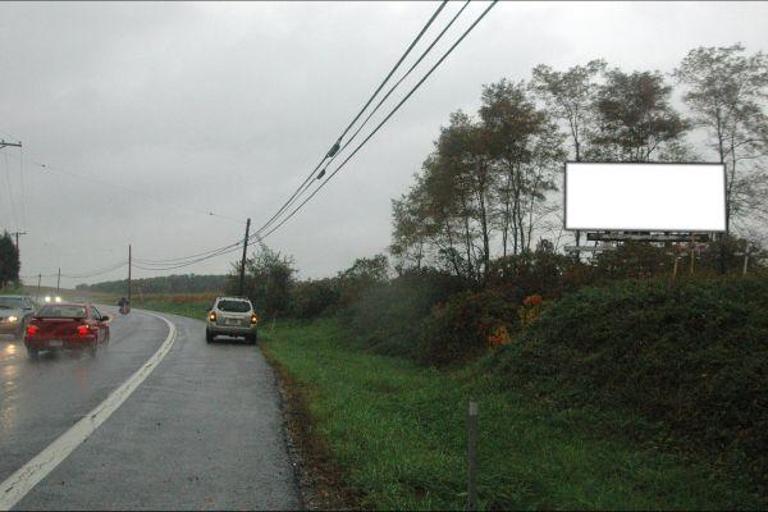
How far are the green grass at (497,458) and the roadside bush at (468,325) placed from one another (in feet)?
15.2

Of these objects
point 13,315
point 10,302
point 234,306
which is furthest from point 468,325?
point 10,302


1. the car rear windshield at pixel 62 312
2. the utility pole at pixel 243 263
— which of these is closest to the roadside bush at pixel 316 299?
the utility pole at pixel 243 263

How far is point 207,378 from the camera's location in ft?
49.3

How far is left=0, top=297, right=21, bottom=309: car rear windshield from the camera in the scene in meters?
25.9

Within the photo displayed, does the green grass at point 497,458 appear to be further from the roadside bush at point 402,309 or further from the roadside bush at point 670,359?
the roadside bush at point 402,309

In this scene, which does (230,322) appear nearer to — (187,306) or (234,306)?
(234,306)

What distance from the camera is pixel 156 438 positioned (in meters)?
8.59

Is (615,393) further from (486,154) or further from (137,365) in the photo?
(486,154)

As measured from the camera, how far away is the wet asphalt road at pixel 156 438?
248 inches

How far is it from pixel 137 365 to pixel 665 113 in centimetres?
2219

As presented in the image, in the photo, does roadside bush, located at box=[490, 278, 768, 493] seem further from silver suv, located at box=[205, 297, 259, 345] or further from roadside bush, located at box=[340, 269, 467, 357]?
silver suv, located at box=[205, 297, 259, 345]

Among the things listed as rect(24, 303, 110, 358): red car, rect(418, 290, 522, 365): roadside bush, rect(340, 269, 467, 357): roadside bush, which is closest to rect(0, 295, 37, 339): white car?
rect(24, 303, 110, 358): red car

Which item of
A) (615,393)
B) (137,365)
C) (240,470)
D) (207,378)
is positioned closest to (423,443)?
(240,470)

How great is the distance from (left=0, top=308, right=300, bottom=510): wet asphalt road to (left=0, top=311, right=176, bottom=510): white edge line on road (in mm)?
101
